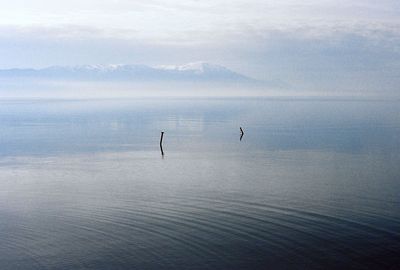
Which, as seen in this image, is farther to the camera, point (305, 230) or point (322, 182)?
point (322, 182)

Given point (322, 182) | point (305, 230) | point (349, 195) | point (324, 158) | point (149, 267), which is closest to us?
point (149, 267)

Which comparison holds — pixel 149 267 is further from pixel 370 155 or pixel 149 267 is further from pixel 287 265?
pixel 370 155

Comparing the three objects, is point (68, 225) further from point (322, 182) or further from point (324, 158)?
point (324, 158)

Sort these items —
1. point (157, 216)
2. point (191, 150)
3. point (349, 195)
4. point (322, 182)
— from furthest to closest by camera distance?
point (191, 150) < point (322, 182) < point (349, 195) < point (157, 216)

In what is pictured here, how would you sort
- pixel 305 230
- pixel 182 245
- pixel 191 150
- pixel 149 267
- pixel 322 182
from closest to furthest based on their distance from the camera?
pixel 149 267
pixel 182 245
pixel 305 230
pixel 322 182
pixel 191 150

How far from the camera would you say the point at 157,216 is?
154ft

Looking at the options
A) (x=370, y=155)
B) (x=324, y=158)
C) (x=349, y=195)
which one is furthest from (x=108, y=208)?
(x=370, y=155)

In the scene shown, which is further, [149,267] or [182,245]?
[182,245]

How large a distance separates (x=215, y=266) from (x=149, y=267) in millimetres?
4758

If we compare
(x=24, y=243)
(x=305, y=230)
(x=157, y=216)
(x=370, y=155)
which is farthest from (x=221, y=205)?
(x=370, y=155)

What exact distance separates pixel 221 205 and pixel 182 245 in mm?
13057

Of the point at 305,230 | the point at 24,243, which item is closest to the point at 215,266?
the point at 305,230

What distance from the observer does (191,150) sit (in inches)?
4026

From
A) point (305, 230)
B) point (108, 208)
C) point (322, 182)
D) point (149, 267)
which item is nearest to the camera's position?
point (149, 267)
